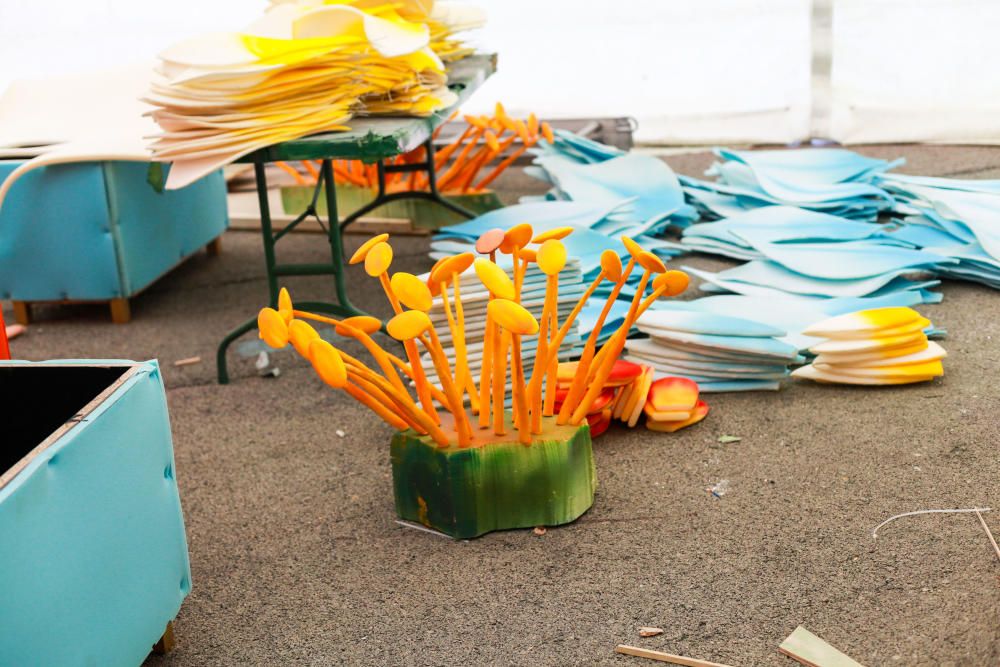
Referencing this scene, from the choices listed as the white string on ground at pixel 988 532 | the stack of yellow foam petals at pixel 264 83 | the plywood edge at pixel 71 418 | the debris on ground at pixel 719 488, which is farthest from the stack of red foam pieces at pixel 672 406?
the plywood edge at pixel 71 418

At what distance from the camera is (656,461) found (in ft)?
6.29

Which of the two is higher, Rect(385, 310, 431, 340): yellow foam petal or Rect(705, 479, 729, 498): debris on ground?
Rect(385, 310, 431, 340): yellow foam petal

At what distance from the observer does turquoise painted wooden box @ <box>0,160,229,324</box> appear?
9.04 feet

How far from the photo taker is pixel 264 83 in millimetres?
2193

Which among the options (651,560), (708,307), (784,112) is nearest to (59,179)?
(708,307)

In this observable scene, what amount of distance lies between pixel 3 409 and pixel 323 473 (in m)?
0.67

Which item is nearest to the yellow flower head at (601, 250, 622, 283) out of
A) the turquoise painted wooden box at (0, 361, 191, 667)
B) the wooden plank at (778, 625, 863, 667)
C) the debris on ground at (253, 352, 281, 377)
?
the wooden plank at (778, 625, 863, 667)

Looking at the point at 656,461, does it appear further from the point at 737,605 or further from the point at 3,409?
the point at 3,409

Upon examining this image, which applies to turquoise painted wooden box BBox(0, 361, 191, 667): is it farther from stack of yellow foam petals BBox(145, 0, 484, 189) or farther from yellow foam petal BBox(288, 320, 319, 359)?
stack of yellow foam petals BBox(145, 0, 484, 189)

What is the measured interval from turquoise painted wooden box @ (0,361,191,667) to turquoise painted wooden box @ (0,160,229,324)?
59.1 inches

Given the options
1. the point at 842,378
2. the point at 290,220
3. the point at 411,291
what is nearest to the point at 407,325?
the point at 411,291

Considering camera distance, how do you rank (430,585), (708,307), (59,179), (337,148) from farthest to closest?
(59,179), (708,307), (337,148), (430,585)

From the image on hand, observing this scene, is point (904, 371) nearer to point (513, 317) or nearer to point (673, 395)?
point (673, 395)

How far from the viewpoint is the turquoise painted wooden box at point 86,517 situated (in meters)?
1.06
